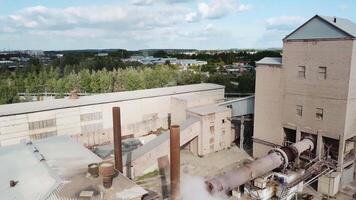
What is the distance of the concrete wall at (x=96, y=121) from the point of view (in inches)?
1059

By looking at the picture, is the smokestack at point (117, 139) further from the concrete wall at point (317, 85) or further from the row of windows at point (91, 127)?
the concrete wall at point (317, 85)

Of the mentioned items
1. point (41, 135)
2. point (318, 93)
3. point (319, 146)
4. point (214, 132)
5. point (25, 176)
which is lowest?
point (214, 132)

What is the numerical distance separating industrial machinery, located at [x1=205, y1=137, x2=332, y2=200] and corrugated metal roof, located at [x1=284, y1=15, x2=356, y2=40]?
8156 mm

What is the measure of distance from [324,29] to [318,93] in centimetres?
477

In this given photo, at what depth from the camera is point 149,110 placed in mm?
34906

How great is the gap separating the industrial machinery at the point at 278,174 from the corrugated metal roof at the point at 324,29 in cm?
816

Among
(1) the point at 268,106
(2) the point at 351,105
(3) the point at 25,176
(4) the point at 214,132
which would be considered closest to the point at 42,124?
(3) the point at 25,176

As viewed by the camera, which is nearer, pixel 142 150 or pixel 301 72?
pixel 301 72

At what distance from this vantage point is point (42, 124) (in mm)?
28250

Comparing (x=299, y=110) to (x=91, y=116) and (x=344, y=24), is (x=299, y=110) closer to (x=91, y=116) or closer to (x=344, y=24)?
(x=344, y=24)

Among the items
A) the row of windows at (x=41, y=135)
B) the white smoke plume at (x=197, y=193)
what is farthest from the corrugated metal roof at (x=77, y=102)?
the white smoke plume at (x=197, y=193)

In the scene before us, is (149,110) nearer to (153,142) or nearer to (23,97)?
(153,142)

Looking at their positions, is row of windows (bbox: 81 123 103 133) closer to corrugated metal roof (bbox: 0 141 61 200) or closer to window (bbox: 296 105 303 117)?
corrugated metal roof (bbox: 0 141 61 200)

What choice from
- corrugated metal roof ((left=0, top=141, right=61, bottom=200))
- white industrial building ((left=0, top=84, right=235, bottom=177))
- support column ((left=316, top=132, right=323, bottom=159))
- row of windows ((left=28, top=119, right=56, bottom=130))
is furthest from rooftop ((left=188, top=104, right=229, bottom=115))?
corrugated metal roof ((left=0, top=141, right=61, bottom=200))
